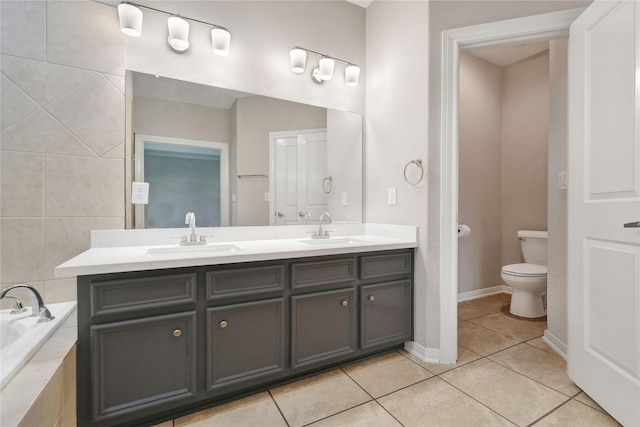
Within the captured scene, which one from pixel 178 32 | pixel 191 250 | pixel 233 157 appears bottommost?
pixel 191 250

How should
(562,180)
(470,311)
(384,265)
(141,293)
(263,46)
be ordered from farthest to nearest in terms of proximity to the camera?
(470,311) < (263,46) < (562,180) < (384,265) < (141,293)

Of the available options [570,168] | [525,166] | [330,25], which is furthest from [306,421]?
[525,166]

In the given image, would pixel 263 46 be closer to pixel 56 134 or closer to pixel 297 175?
pixel 297 175

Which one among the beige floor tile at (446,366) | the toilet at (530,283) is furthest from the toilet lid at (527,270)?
the beige floor tile at (446,366)

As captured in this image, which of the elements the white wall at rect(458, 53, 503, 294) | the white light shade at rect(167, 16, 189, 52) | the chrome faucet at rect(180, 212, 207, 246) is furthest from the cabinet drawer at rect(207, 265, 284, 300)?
the white wall at rect(458, 53, 503, 294)

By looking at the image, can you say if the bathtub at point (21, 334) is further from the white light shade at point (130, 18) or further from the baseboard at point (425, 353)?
the baseboard at point (425, 353)

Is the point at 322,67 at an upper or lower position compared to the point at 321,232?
upper

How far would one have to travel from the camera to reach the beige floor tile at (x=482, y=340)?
7.01 feet

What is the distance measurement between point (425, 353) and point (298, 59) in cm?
230

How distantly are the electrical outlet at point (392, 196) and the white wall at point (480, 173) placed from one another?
4.37ft

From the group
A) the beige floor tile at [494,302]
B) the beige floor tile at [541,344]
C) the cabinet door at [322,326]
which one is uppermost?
the cabinet door at [322,326]

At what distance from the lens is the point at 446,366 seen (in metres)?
1.91

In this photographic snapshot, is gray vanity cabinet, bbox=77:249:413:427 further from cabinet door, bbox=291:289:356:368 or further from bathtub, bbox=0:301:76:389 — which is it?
bathtub, bbox=0:301:76:389

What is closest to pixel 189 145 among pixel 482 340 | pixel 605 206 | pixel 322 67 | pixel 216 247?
pixel 216 247
